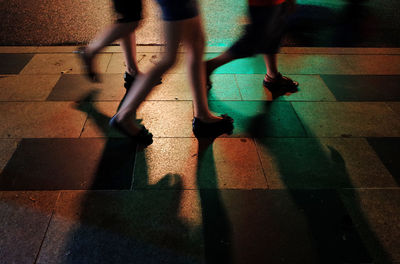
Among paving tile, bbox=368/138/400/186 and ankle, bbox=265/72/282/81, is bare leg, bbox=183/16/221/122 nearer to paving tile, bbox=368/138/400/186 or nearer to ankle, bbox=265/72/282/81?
ankle, bbox=265/72/282/81

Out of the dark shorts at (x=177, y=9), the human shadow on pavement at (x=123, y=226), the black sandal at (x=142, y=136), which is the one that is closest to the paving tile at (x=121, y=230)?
the human shadow on pavement at (x=123, y=226)

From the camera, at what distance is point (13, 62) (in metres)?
3.83

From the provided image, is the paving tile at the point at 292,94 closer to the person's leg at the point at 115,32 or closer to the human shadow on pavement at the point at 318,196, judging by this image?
the human shadow on pavement at the point at 318,196

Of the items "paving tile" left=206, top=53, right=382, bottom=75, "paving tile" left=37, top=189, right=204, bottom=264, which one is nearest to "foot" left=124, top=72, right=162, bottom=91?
"paving tile" left=206, top=53, right=382, bottom=75

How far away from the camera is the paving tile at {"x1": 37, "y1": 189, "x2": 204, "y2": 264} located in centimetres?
177

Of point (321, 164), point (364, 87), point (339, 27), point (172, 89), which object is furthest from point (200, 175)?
point (339, 27)

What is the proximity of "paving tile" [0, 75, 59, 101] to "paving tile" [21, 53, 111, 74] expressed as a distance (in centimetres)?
15

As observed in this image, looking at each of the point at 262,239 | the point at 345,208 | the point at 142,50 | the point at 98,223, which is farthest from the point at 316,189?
the point at 142,50

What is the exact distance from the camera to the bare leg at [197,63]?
2096 millimetres

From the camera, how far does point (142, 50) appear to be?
13.8ft

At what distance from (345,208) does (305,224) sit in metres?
0.35

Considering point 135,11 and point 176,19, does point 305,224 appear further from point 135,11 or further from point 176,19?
point 135,11

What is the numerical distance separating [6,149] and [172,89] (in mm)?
1681

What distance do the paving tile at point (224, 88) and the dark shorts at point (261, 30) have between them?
483mm
